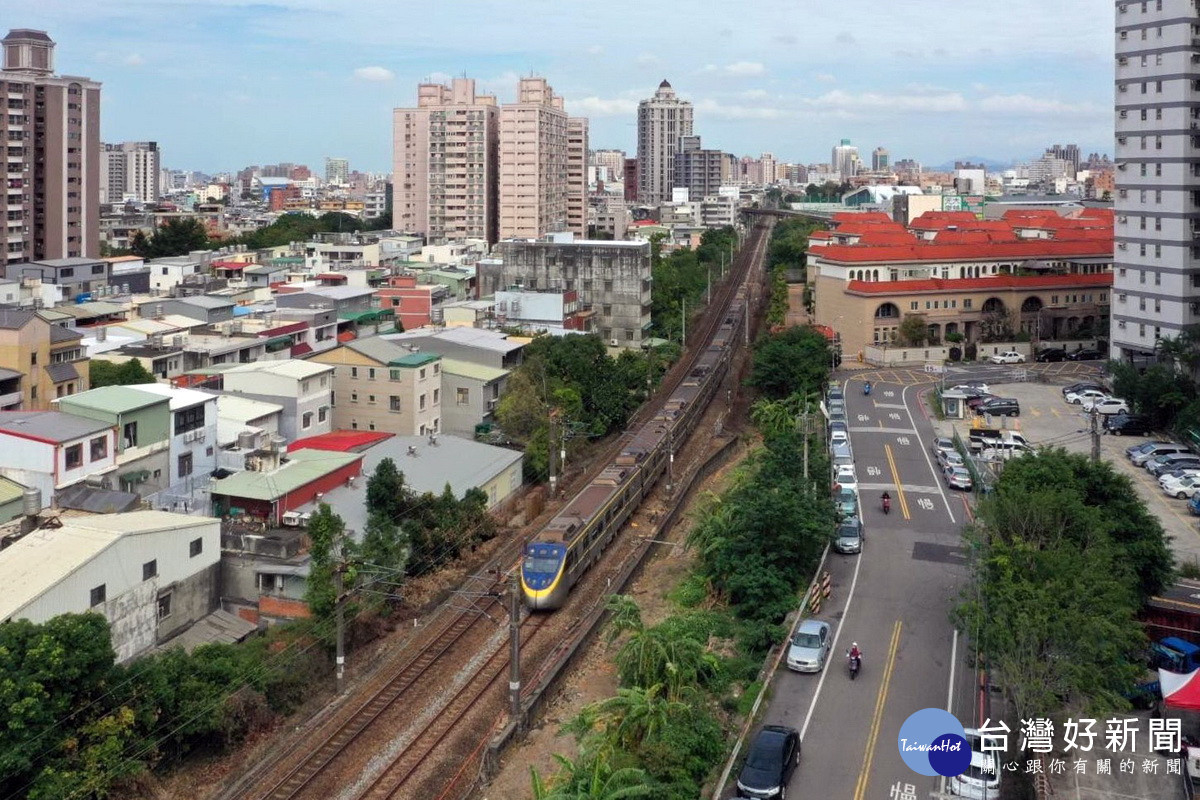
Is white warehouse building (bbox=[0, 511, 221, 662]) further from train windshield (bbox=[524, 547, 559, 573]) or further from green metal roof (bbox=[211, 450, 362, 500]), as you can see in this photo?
train windshield (bbox=[524, 547, 559, 573])

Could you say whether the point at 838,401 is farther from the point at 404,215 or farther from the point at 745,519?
the point at 404,215

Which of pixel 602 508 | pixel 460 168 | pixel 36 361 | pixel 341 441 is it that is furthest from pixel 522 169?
pixel 602 508

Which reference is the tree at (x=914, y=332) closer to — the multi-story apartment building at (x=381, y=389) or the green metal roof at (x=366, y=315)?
the green metal roof at (x=366, y=315)

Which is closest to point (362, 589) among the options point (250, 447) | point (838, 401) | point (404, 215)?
point (250, 447)

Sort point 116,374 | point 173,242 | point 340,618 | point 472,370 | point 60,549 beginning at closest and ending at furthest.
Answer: point 60,549, point 340,618, point 116,374, point 472,370, point 173,242

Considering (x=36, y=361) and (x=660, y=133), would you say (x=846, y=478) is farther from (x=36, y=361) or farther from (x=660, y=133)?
(x=660, y=133)

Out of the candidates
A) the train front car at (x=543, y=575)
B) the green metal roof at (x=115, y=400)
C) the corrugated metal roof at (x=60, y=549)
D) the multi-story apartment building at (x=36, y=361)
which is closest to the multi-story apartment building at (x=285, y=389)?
the multi-story apartment building at (x=36, y=361)
